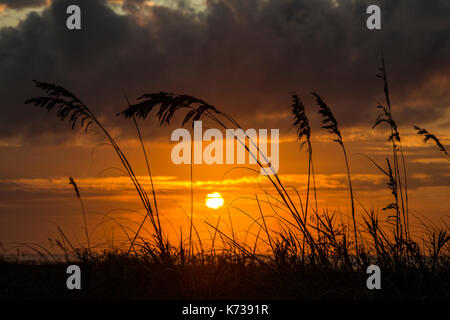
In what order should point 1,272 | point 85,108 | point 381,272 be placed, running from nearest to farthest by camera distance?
point 381,272, point 85,108, point 1,272

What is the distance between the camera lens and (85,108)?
6121 millimetres

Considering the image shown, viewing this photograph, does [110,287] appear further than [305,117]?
No

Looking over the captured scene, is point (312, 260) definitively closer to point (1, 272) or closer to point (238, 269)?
point (238, 269)

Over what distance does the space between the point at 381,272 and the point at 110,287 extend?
277 cm

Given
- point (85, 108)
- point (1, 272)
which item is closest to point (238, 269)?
point (85, 108)
